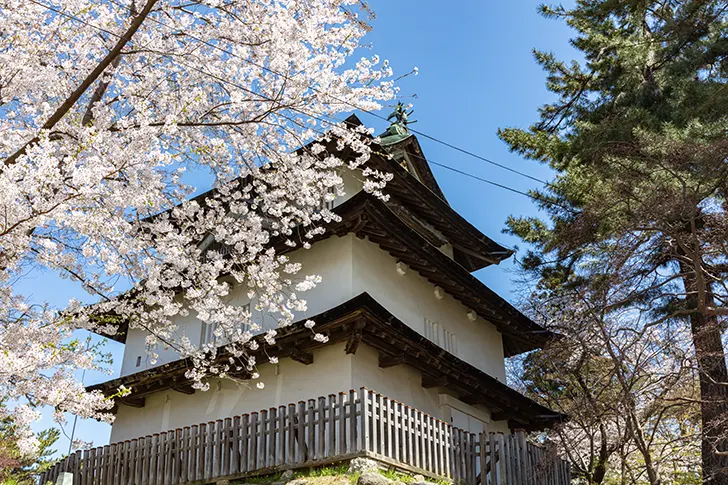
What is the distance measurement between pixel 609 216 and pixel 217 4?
9.51 m

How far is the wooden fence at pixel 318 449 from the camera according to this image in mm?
10367

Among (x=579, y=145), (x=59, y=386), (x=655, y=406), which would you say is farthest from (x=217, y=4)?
(x=655, y=406)

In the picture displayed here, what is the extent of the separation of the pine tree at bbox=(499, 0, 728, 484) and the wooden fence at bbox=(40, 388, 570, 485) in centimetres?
380

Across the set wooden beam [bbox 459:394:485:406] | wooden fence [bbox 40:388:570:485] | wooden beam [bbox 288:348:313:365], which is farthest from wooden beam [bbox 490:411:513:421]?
wooden beam [bbox 288:348:313:365]

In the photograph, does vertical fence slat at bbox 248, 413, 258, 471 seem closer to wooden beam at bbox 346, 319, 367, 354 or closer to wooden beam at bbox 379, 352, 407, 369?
wooden beam at bbox 346, 319, 367, 354

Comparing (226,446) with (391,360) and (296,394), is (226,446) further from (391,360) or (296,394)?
(391,360)

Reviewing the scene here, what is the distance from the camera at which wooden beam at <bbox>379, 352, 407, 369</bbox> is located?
1258 cm

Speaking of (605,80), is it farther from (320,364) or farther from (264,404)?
(264,404)

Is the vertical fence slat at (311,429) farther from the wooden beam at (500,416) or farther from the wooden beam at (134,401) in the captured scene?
the wooden beam at (500,416)

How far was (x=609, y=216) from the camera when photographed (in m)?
13.6

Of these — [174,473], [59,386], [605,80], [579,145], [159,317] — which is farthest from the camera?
[605,80]

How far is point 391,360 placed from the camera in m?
12.7

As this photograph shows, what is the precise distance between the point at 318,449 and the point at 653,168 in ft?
27.9

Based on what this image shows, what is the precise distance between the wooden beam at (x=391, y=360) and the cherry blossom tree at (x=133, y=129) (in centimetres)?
368
